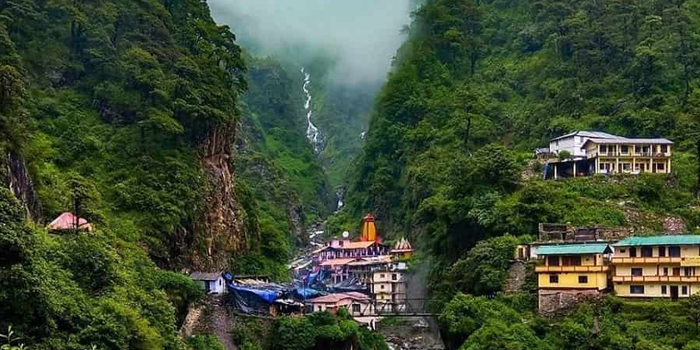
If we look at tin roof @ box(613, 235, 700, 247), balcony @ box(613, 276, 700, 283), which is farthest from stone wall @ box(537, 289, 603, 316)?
tin roof @ box(613, 235, 700, 247)

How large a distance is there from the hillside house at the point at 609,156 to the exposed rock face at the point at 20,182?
102ft

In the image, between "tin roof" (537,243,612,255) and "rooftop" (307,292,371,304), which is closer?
"tin roof" (537,243,612,255)

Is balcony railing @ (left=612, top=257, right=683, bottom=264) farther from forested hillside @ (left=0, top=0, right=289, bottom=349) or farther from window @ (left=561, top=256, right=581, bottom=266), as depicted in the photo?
forested hillside @ (left=0, top=0, right=289, bottom=349)

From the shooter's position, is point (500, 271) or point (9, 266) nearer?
point (9, 266)

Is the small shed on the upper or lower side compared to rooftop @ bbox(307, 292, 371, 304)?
upper

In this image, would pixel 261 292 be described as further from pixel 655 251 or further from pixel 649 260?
pixel 655 251

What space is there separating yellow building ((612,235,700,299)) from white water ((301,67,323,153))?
3378 inches

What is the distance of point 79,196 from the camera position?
3388 cm

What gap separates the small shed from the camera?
39062mm

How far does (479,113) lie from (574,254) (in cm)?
2840

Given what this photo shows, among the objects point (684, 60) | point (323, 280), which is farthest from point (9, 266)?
point (684, 60)

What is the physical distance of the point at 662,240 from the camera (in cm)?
3553

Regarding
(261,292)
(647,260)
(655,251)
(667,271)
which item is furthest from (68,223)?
(667,271)

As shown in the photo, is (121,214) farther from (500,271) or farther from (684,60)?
(684,60)
